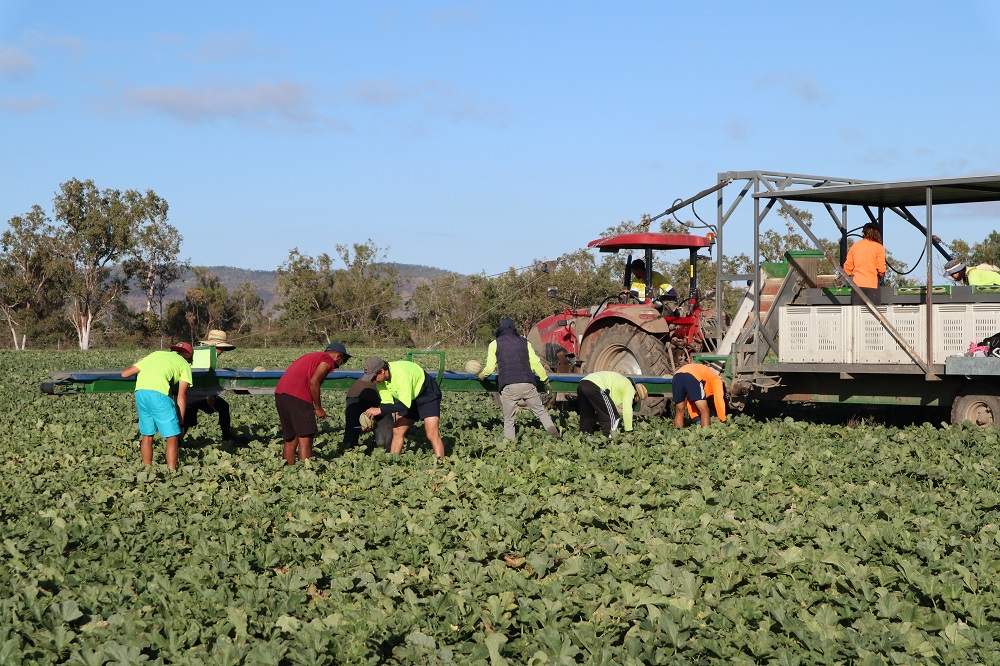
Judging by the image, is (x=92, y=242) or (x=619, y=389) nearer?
(x=619, y=389)

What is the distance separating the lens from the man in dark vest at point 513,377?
11.6m

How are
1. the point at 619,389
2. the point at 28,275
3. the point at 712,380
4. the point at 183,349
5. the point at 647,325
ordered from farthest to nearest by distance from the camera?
the point at 28,275
the point at 647,325
the point at 712,380
the point at 619,389
the point at 183,349

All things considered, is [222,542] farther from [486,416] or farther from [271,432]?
[486,416]

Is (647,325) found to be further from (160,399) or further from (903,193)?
(160,399)

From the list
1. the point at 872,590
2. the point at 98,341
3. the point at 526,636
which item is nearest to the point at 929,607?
the point at 872,590

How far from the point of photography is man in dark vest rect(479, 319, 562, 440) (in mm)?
11648

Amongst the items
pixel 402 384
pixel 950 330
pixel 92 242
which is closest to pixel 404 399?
pixel 402 384

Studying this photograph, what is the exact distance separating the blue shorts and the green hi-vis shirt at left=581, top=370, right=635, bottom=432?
4295mm

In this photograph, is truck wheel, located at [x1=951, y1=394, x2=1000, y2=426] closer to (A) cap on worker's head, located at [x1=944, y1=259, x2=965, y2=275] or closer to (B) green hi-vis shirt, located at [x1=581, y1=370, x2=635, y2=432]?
(A) cap on worker's head, located at [x1=944, y1=259, x2=965, y2=275]

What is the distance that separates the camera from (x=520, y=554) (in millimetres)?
6844

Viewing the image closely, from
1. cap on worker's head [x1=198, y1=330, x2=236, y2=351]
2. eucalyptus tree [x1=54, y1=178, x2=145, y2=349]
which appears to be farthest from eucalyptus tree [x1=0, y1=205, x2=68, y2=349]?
cap on worker's head [x1=198, y1=330, x2=236, y2=351]

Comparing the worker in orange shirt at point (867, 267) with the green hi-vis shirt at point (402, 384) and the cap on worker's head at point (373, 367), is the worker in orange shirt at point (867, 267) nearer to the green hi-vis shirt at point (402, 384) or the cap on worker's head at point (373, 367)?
the green hi-vis shirt at point (402, 384)

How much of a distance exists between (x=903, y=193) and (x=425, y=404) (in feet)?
19.5

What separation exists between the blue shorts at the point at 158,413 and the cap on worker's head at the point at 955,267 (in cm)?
832
